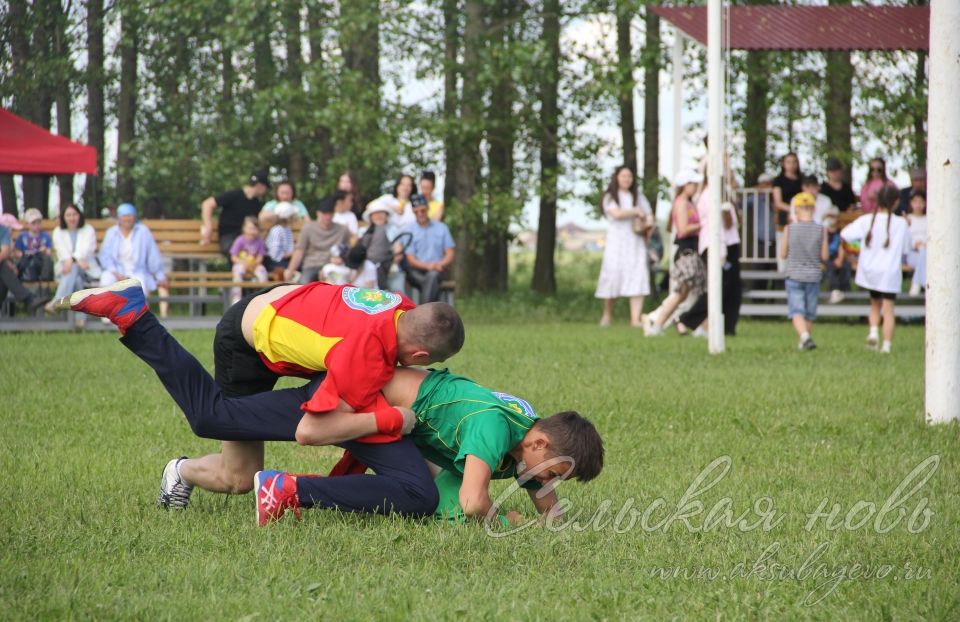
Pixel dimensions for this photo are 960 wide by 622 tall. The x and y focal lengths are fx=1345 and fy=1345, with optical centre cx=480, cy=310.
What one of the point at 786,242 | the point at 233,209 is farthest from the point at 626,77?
the point at 786,242

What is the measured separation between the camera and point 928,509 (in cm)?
568

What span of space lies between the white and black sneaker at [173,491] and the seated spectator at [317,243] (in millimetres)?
11755

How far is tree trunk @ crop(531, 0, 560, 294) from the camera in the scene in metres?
23.4

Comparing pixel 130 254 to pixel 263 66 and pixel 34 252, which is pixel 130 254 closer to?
pixel 34 252

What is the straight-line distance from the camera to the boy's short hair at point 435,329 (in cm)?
494

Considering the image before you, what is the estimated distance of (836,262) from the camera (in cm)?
2017

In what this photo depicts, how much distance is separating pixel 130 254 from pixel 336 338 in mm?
13061

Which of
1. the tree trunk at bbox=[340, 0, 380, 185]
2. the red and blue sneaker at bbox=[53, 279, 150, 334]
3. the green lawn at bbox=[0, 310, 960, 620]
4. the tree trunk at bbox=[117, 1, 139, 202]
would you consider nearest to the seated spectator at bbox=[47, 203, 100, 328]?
the tree trunk at bbox=[340, 0, 380, 185]

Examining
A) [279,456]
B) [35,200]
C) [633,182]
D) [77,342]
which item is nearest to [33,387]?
[279,456]

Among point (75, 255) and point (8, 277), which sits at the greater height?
point (75, 255)

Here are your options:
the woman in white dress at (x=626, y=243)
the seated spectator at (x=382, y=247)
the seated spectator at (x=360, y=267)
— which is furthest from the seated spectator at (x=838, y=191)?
the seated spectator at (x=360, y=267)

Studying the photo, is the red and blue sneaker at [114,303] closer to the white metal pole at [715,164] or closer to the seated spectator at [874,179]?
the white metal pole at [715,164]

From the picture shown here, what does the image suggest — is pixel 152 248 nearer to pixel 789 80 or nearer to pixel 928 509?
pixel 789 80

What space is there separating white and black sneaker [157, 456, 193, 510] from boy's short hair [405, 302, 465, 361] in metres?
1.37
